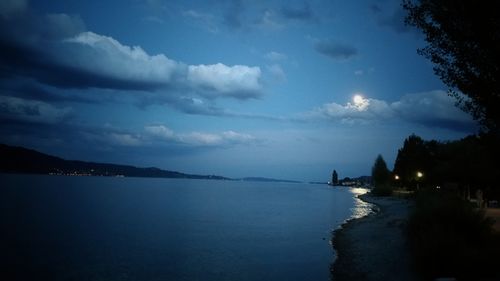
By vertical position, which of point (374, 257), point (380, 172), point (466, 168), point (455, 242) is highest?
point (380, 172)

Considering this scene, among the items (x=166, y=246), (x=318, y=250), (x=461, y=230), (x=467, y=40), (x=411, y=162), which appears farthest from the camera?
(x=411, y=162)

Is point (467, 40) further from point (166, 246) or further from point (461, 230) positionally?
point (166, 246)

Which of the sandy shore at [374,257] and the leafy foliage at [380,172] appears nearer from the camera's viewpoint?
the sandy shore at [374,257]

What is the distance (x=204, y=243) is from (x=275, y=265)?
12188 millimetres

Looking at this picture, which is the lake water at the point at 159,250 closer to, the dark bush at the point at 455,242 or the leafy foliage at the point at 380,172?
the dark bush at the point at 455,242

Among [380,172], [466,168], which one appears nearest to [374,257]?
[466,168]

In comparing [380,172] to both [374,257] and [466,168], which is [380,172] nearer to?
[466,168]

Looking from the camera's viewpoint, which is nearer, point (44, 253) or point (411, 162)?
point (44, 253)

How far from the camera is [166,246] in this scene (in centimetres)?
3669

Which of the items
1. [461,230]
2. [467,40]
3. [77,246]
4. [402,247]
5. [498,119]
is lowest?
[77,246]

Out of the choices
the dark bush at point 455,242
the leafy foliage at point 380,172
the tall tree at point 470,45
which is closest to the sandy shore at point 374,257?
the dark bush at point 455,242

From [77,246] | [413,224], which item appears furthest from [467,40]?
[77,246]

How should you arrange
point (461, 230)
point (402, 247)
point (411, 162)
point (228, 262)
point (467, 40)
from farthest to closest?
point (411, 162), point (228, 262), point (402, 247), point (461, 230), point (467, 40)

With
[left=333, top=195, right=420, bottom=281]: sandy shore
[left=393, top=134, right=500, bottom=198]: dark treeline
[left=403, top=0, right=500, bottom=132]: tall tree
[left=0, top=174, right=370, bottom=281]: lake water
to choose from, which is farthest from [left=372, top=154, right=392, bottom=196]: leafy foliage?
[left=403, top=0, right=500, bottom=132]: tall tree
